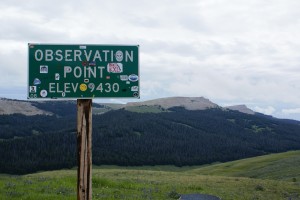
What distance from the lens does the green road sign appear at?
1020cm

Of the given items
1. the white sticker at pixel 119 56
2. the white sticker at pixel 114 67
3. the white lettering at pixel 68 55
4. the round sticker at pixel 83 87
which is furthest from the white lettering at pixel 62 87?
the white sticker at pixel 119 56

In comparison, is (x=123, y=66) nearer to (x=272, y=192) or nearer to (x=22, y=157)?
(x=272, y=192)

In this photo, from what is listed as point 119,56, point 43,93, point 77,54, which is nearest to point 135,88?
point 119,56

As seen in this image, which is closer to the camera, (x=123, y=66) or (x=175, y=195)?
(x=123, y=66)

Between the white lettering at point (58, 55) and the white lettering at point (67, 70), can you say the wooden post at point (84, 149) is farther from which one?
the white lettering at point (58, 55)

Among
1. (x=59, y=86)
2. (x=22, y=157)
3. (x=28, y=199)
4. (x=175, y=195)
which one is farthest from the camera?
(x=22, y=157)

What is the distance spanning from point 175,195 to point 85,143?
1211 cm

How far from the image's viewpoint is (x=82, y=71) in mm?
10289

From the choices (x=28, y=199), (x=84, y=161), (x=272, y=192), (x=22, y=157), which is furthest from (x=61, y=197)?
(x=22, y=157)

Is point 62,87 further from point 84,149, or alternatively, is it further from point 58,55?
point 84,149

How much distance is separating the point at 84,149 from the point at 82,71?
205 centimetres

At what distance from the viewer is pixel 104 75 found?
10.4m

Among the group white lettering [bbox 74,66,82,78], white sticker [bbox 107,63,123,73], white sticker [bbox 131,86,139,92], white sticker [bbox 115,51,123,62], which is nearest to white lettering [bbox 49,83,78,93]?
white lettering [bbox 74,66,82,78]

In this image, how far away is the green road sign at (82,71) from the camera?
10195 millimetres
